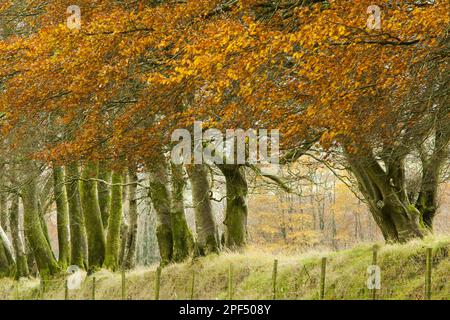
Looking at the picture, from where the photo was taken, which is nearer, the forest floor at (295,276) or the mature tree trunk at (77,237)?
the forest floor at (295,276)

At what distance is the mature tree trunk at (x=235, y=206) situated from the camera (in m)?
19.2

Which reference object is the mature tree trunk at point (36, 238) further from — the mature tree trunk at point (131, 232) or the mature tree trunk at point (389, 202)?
the mature tree trunk at point (389, 202)

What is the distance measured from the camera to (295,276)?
14477mm

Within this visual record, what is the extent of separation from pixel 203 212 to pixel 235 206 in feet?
4.06

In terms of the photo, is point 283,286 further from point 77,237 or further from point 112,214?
point 77,237

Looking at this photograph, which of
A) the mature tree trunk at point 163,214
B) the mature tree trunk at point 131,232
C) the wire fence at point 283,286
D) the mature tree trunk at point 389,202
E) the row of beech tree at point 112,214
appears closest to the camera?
the wire fence at point 283,286

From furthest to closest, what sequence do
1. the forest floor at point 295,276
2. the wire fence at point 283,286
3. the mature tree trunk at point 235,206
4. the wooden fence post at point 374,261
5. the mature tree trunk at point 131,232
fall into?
the mature tree trunk at point 131,232, the mature tree trunk at point 235,206, the forest floor at point 295,276, the wooden fence post at point 374,261, the wire fence at point 283,286

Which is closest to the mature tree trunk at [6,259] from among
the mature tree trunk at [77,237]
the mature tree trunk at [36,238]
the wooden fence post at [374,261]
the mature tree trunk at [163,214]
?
the mature tree trunk at [36,238]

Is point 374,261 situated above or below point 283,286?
above

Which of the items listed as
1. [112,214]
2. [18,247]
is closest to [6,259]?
[18,247]

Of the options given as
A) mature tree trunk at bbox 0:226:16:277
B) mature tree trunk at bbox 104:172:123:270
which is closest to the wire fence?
mature tree trunk at bbox 104:172:123:270

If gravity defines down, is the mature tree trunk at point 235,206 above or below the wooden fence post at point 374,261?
above

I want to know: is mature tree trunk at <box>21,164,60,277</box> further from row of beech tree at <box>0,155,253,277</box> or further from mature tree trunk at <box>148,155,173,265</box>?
mature tree trunk at <box>148,155,173,265</box>
